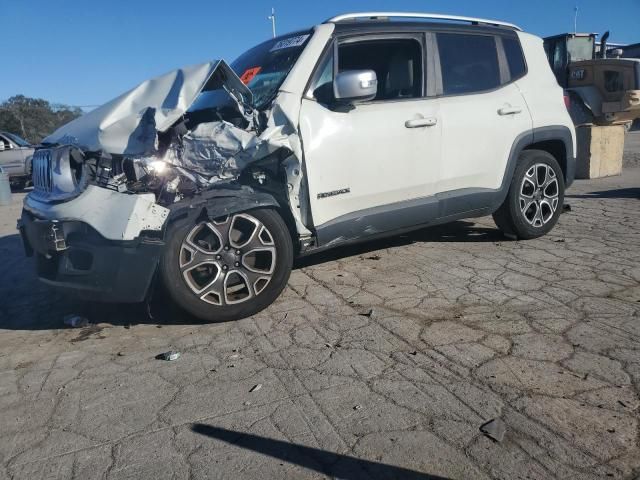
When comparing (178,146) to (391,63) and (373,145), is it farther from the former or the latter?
(391,63)

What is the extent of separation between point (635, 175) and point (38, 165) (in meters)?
10.3

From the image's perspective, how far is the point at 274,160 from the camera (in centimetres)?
379

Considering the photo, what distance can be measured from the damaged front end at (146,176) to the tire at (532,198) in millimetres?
2349

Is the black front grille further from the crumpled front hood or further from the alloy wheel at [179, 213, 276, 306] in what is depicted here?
the alloy wheel at [179, 213, 276, 306]

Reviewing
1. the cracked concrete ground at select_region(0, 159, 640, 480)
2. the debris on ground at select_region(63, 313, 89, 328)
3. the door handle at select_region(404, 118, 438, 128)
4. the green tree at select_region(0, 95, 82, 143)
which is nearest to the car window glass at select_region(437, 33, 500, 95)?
the door handle at select_region(404, 118, 438, 128)

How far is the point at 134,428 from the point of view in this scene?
8.11 ft

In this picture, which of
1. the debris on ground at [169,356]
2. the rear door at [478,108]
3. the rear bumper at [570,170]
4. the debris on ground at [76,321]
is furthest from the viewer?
the rear bumper at [570,170]

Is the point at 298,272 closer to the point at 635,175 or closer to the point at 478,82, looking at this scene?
the point at 478,82

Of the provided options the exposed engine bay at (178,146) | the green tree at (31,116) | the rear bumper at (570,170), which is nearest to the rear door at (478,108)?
the rear bumper at (570,170)

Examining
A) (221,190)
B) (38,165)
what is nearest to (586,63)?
(221,190)

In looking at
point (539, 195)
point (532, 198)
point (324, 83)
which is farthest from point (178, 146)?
point (539, 195)

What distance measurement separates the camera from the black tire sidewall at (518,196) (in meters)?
5.05

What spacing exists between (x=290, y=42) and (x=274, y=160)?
45.4 inches

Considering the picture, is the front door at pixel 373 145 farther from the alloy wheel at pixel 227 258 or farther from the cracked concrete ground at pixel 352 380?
the cracked concrete ground at pixel 352 380
